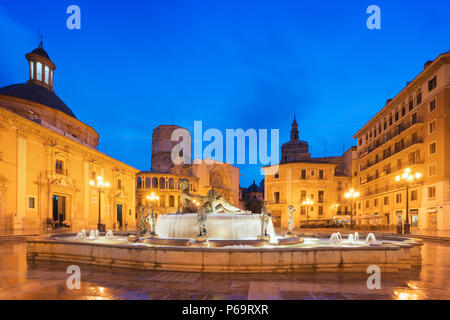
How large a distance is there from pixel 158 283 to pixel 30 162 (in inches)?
924

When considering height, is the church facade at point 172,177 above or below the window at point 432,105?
below

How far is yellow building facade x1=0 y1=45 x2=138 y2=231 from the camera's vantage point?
22467 mm

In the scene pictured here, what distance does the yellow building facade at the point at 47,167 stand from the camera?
22467 mm

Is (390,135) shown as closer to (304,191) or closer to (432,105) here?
(432,105)

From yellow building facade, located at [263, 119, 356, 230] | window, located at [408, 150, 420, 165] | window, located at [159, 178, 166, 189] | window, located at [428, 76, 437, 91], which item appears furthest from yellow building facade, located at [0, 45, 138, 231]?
window, located at [428, 76, 437, 91]

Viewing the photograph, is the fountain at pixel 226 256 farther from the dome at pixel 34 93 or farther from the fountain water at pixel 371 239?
the dome at pixel 34 93

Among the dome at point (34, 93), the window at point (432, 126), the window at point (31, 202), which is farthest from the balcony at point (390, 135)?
the dome at point (34, 93)

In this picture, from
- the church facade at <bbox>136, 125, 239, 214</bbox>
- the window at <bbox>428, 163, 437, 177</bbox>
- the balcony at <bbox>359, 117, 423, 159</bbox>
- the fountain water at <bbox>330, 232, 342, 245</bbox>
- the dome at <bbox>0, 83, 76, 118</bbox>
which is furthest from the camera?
the church facade at <bbox>136, 125, 239, 214</bbox>

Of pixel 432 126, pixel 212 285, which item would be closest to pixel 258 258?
pixel 212 285

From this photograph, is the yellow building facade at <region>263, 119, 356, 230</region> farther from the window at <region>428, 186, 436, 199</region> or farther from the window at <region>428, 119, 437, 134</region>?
the window at <region>428, 119, 437, 134</region>

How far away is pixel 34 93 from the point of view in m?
35.4

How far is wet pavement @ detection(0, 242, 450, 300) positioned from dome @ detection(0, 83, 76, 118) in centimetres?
3294

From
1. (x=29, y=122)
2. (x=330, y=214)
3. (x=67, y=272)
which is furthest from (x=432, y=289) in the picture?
(x=330, y=214)
